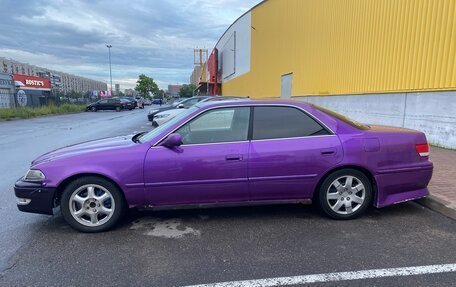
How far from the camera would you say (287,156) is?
4098 mm

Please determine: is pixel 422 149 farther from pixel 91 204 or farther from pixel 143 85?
pixel 143 85

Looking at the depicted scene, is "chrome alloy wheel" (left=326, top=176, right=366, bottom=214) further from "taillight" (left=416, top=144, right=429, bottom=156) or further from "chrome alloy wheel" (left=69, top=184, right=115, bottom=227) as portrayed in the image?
A: "chrome alloy wheel" (left=69, top=184, right=115, bottom=227)

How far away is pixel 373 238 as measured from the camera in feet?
12.5

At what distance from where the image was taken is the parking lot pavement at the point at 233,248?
10.1 feet

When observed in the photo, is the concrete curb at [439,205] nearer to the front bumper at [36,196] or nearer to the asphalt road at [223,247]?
the asphalt road at [223,247]

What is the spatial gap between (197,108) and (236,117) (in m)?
0.53

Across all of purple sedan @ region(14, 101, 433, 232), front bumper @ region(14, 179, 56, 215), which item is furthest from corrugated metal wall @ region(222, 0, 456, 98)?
front bumper @ region(14, 179, 56, 215)

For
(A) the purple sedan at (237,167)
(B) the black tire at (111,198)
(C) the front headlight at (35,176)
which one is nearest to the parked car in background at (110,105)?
(A) the purple sedan at (237,167)

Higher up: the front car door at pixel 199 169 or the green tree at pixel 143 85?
the green tree at pixel 143 85

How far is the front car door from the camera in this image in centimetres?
398

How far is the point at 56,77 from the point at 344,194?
60503 millimetres

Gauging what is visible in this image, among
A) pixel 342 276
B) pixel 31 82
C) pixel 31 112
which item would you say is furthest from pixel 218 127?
pixel 31 82

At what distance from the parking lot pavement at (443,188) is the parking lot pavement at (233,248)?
0.55 feet

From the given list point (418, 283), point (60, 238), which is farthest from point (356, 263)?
point (60, 238)
